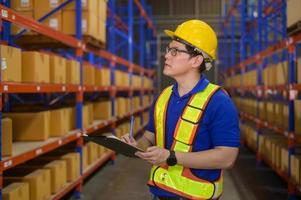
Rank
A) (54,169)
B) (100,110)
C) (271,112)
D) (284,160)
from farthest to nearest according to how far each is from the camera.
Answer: (100,110) < (271,112) < (284,160) < (54,169)

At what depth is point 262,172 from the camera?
7309 millimetres

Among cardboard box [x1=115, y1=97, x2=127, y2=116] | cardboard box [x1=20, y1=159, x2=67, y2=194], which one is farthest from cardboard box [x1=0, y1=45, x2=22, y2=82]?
cardboard box [x1=115, y1=97, x2=127, y2=116]

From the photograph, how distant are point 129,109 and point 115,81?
1.83 m

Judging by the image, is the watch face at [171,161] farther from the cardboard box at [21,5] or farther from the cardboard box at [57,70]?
the cardboard box at [21,5]

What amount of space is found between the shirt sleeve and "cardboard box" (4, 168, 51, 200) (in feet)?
7.60

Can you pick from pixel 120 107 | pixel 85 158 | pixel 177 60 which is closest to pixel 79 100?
pixel 85 158

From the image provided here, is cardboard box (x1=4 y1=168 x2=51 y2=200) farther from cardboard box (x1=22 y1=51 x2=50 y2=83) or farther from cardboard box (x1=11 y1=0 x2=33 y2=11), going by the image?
cardboard box (x1=11 y1=0 x2=33 y2=11)

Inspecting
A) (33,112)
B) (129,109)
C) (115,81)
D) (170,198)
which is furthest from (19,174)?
(129,109)

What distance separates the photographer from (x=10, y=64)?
11.5ft

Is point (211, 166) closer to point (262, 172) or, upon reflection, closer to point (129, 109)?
point (262, 172)

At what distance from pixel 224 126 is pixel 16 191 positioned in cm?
211

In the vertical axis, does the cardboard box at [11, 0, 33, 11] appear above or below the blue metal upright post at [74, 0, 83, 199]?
above

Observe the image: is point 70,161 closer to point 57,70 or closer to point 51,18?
point 57,70

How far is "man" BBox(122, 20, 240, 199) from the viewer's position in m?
2.16
